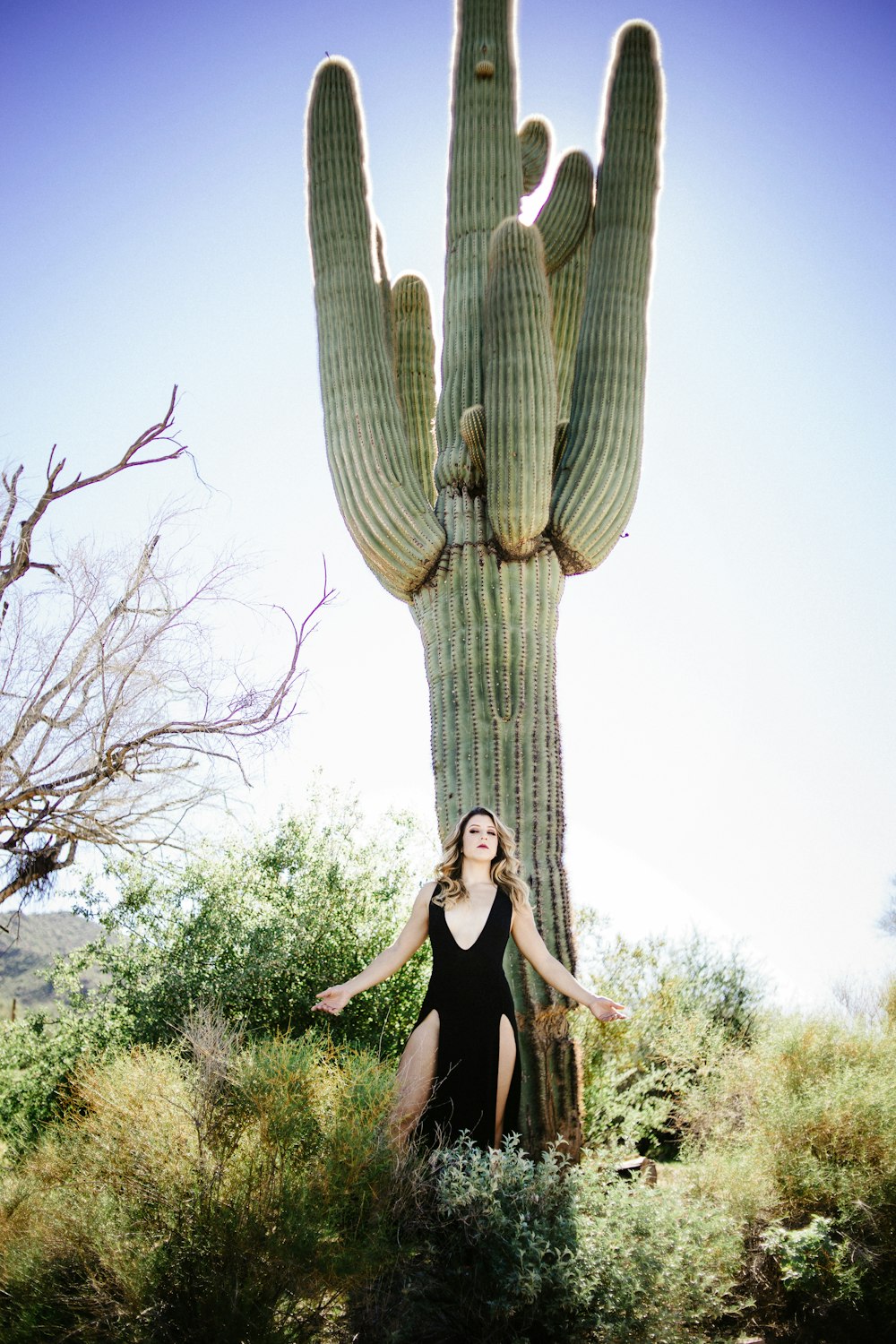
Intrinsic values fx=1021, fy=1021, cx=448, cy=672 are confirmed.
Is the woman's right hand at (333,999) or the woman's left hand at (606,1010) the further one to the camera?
the woman's left hand at (606,1010)

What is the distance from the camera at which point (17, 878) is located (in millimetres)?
5961

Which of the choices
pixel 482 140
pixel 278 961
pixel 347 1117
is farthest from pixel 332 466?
pixel 347 1117

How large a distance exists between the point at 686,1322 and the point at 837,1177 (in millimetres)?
1500

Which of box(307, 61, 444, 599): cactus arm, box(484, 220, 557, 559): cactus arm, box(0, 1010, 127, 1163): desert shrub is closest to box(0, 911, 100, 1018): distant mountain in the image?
box(0, 1010, 127, 1163): desert shrub

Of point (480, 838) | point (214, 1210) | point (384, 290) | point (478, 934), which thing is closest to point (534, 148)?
point (384, 290)

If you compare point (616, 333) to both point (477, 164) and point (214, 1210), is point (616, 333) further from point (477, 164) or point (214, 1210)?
point (214, 1210)

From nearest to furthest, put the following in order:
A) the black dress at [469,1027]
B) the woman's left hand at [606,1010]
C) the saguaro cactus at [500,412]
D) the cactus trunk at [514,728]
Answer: the black dress at [469,1027], the woman's left hand at [606,1010], the cactus trunk at [514,728], the saguaro cactus at [500,412]

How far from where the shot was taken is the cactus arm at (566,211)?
710 cm

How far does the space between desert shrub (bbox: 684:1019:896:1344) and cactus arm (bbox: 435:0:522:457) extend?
4.68m

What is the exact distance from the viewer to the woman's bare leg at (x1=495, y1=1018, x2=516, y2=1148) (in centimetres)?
445

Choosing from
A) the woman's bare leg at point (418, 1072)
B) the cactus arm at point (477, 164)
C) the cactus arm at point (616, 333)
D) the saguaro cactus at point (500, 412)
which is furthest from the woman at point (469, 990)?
the cactus arm at point (477, 164)

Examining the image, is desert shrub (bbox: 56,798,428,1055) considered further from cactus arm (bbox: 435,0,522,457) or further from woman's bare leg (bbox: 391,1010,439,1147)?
cactus arm (bbox: 435,0,522,457)

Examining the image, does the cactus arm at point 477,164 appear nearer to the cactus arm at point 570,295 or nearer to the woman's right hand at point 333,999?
the cactus arm at point 570,295

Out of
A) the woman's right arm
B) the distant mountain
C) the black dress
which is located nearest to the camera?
the black dress
